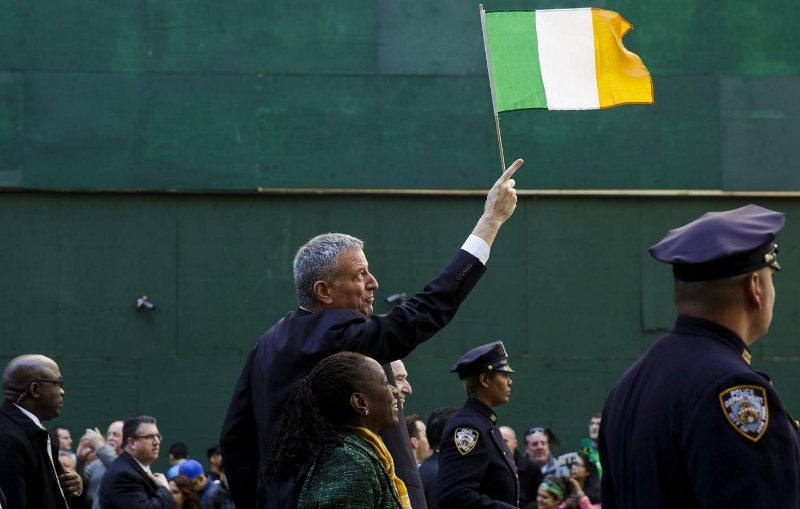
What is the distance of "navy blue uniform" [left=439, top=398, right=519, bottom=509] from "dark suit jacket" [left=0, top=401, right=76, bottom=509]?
2070 millimetres

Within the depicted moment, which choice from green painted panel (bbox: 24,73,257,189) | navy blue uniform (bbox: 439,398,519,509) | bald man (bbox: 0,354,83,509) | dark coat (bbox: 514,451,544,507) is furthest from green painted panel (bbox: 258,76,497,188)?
navy blue uniform (bbox: 439,398,519,509)

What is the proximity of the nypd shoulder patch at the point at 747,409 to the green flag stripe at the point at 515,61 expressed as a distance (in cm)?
362

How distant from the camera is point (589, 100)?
6.38 metres

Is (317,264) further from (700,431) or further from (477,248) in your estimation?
(700,431)

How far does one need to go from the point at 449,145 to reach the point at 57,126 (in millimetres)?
4820

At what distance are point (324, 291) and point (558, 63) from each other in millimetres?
2184

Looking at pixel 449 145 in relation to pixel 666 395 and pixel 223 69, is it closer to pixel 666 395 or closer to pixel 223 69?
pixel 223 69

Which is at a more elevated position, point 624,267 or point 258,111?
point 258,111

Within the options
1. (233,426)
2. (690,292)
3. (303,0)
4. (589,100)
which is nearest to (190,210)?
(303,0)

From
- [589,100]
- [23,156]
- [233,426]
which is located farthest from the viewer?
[23,156]

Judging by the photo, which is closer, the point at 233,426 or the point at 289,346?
the point at 289,346

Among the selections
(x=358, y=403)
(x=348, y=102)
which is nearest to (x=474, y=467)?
Answer: (x=358, y=403)

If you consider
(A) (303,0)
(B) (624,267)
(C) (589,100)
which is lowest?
(B) (624,267)

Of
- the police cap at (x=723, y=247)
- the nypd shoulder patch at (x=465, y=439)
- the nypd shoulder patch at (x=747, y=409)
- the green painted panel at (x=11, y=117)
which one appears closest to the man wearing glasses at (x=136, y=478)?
the nypd shoulder patch at (x=465, y=439)
